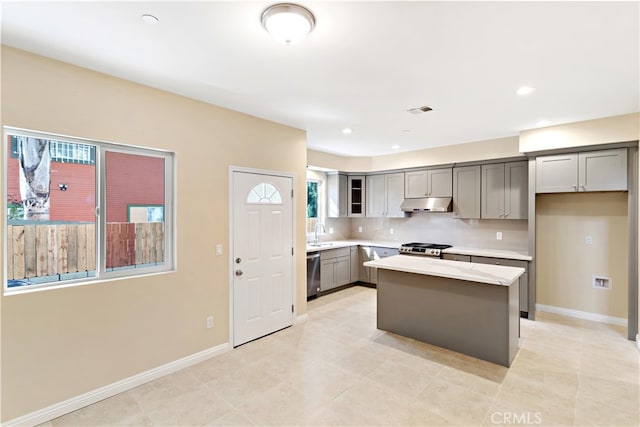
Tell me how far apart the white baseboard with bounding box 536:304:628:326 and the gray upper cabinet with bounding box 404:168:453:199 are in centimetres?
224

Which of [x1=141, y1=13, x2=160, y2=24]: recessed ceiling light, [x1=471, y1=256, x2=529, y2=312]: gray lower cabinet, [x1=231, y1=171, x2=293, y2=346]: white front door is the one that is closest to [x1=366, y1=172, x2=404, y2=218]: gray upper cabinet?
[x1=471, y1=256, x2=529, y2=312]: gray lower cabinet

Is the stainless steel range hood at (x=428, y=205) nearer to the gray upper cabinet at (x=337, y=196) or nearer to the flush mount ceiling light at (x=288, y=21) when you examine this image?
the gray upper cabinet at (x=337, y=196)

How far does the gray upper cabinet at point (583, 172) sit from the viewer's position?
375cm

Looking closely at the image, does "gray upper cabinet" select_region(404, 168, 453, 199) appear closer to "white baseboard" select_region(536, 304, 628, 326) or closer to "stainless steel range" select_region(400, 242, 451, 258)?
"stainless steel range" select_region(400, 242, 451, 258)

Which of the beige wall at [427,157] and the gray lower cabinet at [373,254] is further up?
the beige wall at [427,157]

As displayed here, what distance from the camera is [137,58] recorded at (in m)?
2.33

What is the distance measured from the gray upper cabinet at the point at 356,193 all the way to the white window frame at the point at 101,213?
161 inches

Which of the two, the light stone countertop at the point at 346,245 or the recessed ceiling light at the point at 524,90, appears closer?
the recessed ceiling light at the point at 524,90

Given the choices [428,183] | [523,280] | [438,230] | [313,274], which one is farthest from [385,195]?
[523,280]

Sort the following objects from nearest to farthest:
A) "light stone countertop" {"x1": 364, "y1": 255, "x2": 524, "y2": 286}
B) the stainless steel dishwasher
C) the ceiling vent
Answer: "light stone countertop" {"x1": 364, "y1": 255, "x2": 524, "y2": 286} < the ceiling vent < the stainless steel dishwasher

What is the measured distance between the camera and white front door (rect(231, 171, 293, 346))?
3.55 metres

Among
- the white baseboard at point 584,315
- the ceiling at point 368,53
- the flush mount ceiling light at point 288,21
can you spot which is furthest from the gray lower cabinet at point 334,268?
→ the flush mount ceiling light at point 288,21

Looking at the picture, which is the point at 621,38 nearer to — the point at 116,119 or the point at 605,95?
the point at 605,95

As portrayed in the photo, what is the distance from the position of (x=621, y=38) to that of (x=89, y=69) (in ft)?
12.9
